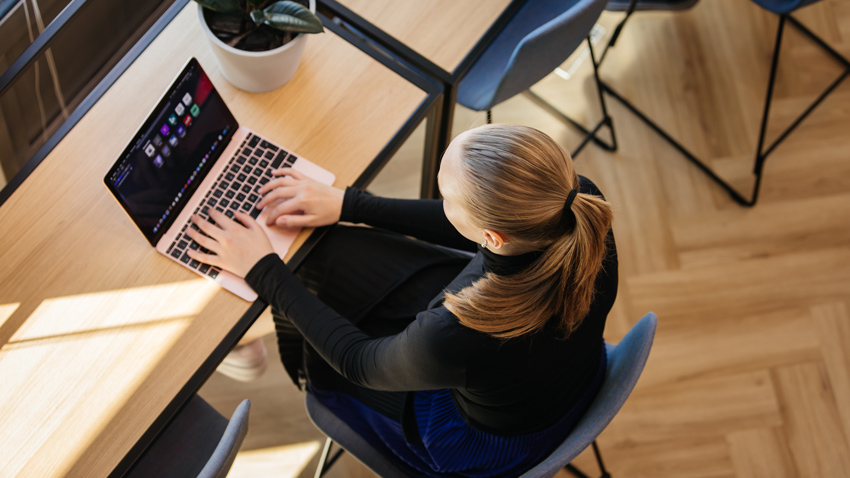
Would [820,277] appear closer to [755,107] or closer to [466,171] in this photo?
[755,107]

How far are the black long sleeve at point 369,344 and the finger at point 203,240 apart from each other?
0.09 meters

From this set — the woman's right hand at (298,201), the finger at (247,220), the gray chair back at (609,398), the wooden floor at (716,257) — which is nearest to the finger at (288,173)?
the woman's right hand at (298,201)

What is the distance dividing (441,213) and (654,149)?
1.16m

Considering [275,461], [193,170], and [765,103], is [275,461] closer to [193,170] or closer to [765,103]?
[193,170]

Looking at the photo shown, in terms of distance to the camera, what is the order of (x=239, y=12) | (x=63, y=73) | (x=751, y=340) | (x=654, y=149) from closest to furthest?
(x=239, y=12) → (x=63, y=73) → (x=751, y=340) → (x=654, y=149)

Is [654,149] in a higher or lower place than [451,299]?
lower

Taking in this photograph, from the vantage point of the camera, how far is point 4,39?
1.58 m

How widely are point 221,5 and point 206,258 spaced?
462 mm

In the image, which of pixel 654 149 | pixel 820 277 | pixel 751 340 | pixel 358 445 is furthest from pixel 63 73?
pixel 820 277

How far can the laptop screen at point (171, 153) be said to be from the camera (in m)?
1.05

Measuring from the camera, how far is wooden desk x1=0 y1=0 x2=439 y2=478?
3.49 feet

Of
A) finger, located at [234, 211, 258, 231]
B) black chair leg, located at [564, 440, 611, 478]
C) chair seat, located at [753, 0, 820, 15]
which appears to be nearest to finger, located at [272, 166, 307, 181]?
finger, located at [234, 211, 258, 231]

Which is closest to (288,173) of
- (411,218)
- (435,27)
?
(411,218)

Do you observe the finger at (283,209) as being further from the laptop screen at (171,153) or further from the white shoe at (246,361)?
the white shoe at (246,361)
